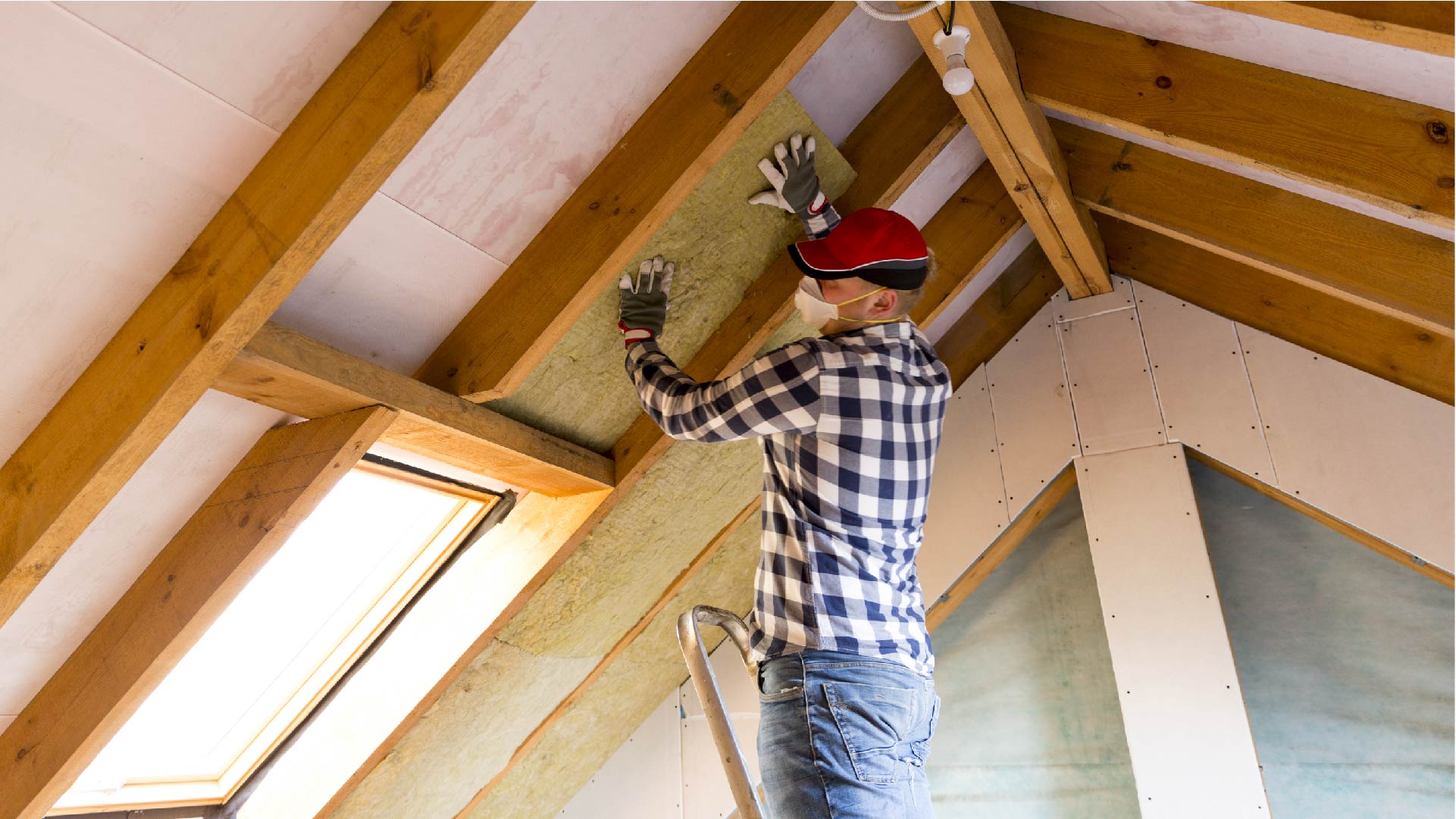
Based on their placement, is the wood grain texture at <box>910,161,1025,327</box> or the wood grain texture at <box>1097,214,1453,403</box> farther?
the wood grain texture at <box>910,161,1025,327</box>

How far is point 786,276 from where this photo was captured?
232cm

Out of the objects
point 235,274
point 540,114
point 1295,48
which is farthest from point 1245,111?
point 235,274

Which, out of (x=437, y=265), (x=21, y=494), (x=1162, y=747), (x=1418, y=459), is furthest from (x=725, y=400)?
(x=1418, y=459)

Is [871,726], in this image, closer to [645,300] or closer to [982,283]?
[645,300]

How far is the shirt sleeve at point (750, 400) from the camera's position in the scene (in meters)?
1.71

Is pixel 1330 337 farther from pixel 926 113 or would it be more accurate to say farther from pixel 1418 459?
pixel 926 113

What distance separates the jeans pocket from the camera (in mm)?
1556

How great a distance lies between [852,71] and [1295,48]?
35.7 inches

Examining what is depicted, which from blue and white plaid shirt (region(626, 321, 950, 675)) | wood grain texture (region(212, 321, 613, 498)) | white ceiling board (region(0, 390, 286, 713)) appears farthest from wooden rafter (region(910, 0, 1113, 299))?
white ceiling board (region(0, 390, 286, 713))

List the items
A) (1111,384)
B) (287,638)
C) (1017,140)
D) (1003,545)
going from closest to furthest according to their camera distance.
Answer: (1017,140) → (287,638) → (1111,384) → (1003,545)

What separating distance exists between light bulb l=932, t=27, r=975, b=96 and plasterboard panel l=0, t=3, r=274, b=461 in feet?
3.53

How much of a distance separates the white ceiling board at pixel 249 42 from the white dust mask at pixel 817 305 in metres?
0.92

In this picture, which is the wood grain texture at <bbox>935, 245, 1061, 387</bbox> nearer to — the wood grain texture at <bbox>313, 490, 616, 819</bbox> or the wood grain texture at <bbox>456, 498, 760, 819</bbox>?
the wood grain texture at <bbox>456, 498, 760, 819</bbox>

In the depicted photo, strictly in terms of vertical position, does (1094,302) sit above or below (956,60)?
above
